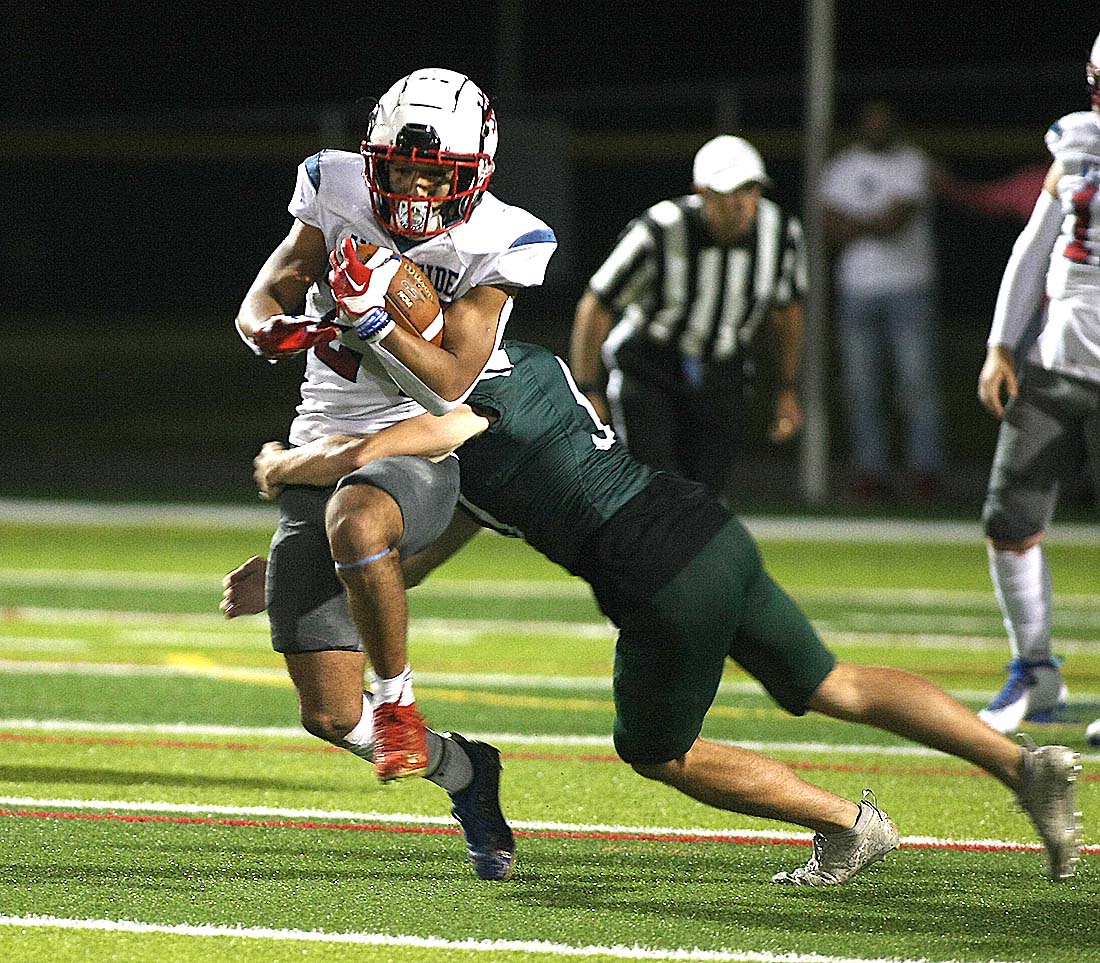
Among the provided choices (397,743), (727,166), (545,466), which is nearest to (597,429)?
(545,466)

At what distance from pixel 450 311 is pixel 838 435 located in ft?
38.2

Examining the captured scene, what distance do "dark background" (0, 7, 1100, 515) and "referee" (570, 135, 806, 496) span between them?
426cm

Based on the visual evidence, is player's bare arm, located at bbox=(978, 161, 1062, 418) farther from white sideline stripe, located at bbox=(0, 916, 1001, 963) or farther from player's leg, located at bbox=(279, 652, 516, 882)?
white sideline stripe, located at bbox=(0, 916, 1001, 963)

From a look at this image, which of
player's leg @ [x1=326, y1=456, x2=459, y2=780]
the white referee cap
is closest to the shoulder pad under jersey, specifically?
the white referee cap

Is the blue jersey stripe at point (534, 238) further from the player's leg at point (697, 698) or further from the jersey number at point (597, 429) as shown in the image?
the player's leg at point (697, 698)

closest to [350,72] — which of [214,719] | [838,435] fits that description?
[838,435]

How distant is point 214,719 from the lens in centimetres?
608

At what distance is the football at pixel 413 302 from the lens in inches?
154

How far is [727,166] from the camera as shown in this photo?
7.23 metres

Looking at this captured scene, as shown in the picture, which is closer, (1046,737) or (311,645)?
(311,645)

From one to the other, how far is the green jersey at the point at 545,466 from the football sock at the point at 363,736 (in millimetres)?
436

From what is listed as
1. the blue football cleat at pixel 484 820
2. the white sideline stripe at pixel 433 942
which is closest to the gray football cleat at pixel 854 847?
the white sideline stripe at pixel 433 942

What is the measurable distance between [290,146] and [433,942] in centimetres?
1157

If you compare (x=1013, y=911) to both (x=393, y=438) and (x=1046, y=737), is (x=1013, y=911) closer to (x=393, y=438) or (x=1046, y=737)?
(x=393, y=438)
